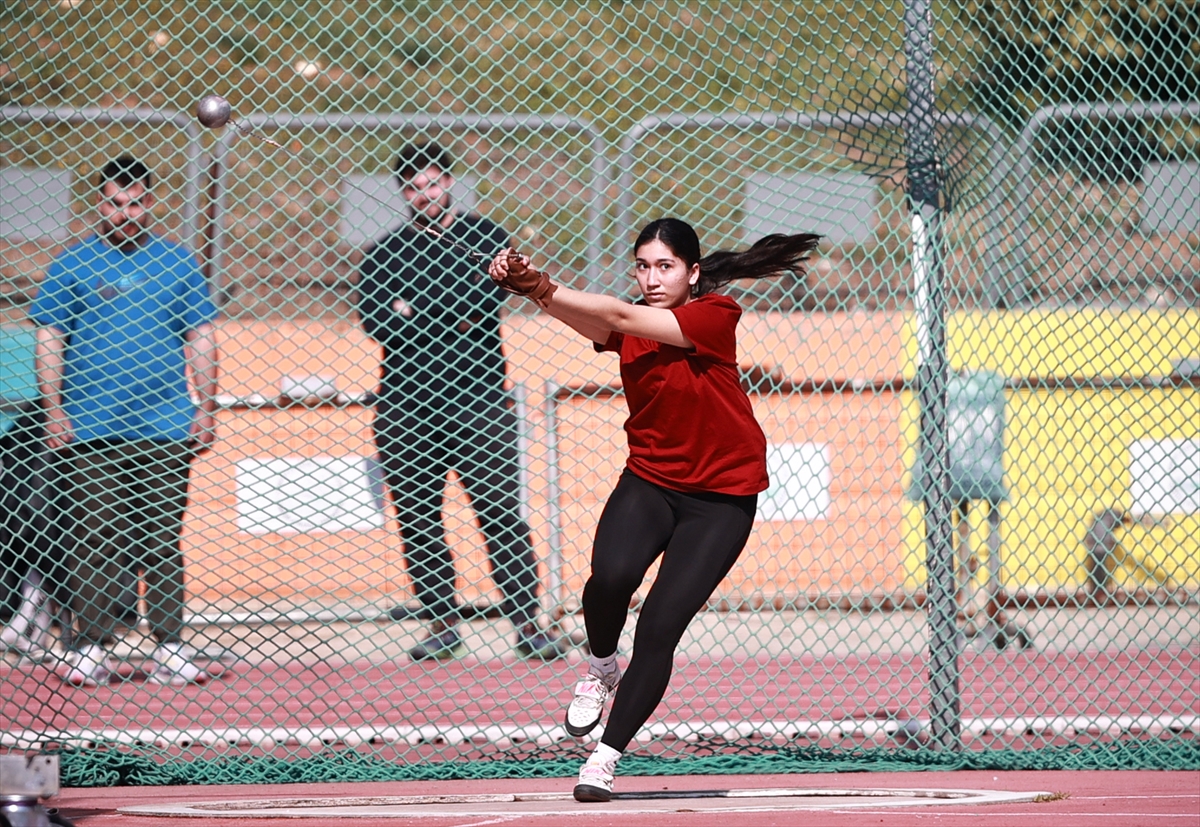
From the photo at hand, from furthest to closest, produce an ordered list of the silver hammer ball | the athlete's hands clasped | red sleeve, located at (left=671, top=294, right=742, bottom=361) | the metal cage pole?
the metal cage pole → red sleeve, located at (left=671, top=294, right=742, bottom=361) → the silver hammer ball → the athlete's hands clasped

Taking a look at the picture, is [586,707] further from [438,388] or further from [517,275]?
[438,388]

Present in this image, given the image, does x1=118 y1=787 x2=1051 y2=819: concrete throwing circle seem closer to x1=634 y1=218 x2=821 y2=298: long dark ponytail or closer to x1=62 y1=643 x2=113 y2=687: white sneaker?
x1=634 y1=218 x2=821 y2=298: long dark ponytail

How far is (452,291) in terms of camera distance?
6.39m

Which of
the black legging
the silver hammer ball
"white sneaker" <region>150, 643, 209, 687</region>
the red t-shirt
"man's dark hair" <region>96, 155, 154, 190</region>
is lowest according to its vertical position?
"white sneaker" <region>150, 643, 209, 687</region>

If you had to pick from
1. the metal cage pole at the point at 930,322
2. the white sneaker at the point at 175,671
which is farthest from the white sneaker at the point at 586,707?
the white sneaker at the point at 175,671

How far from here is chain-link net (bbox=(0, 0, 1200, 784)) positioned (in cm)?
560

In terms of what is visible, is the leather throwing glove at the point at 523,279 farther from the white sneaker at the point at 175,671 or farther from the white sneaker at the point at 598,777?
the white sneaker at the point at 175,671

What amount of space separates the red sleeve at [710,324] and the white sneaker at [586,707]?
104cm

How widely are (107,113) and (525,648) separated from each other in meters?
3.07

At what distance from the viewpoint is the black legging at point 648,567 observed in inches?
157

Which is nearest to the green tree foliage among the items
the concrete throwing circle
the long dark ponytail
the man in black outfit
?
the long dark ponytail

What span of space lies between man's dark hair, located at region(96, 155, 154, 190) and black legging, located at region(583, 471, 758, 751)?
10.9ft

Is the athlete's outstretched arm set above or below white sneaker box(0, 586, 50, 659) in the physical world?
above

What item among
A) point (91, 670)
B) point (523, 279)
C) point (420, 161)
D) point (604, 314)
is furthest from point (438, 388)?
point (523, 279)
